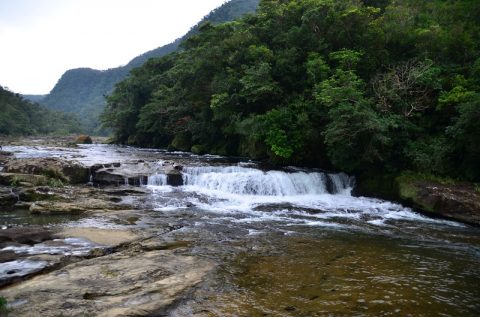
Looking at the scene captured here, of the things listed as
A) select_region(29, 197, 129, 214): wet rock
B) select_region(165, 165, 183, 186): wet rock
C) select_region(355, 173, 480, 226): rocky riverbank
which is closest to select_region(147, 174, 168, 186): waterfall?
select_region(165, 165, 183, 186): wet rock

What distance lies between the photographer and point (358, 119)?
1686cm

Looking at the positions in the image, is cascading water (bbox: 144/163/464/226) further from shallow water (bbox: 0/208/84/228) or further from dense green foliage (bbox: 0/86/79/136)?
dense green foliage (bbox: 0/86/79/136)

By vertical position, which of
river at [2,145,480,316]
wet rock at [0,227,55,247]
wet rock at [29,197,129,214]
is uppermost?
wet rock at [29,197,129,214]

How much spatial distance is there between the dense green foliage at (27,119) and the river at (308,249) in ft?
182

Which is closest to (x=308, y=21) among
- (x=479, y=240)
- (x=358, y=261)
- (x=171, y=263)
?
(x=479, y=240)

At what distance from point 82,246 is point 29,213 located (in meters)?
4.91

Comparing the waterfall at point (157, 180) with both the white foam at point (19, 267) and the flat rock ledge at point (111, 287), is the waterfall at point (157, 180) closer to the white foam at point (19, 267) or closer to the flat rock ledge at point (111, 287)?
the flat rock ledge at point (111, 287)

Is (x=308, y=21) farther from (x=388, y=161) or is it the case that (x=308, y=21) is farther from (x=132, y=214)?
(x=132, y=214)

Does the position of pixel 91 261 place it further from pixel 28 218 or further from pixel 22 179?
pixel 22 179

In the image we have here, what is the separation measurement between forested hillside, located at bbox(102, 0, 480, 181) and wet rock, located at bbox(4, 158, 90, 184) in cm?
963

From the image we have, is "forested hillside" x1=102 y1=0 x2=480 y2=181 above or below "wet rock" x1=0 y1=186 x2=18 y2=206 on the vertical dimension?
above

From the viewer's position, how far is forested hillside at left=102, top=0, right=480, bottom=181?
55.4 feet

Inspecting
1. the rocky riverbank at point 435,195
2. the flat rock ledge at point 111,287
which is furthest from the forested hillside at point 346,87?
the flat rock ledge at point 111,287

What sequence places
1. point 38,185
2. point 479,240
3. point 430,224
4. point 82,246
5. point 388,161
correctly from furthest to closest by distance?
point 388,161 → point 38,185 → point 430,224 → point 479,240 → point 82,246
